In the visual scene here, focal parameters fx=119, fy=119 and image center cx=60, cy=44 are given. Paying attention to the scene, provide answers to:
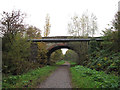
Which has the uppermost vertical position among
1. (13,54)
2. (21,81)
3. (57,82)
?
(13,54)

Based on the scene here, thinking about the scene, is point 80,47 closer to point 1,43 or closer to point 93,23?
point 93,23

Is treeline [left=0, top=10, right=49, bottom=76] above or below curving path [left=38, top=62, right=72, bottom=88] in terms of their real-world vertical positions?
above

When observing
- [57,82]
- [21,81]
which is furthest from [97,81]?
[21,81]

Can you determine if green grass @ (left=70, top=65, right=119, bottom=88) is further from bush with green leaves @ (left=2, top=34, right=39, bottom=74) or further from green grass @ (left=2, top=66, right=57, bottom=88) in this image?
bush with green leaves @ (left=2, top=34, right=39, bottom=74)

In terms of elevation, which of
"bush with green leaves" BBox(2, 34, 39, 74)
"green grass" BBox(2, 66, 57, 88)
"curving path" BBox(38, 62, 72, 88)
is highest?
"bush with green leaves" BBox(2, 34, 39, 74)

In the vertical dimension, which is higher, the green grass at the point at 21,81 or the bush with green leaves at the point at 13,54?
the bush with green leaves at the point at 13,54

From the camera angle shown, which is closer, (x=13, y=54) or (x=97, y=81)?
(x=97, y=81)

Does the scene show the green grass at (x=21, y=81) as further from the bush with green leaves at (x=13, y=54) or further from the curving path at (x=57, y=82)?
the bush with green leaves at (x=13, y=54)

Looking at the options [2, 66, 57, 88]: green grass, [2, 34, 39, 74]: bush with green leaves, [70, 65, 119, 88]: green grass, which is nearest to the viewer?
[70, 65, 119, 88]: green grass

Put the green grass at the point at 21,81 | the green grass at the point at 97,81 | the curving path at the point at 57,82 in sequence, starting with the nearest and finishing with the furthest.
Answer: the green grass at the point at 97,81
the green grass at the point at 21,81
the curving path at the point at 57,82

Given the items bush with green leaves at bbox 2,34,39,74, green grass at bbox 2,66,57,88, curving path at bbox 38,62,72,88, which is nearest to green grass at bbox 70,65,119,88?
curving path at bbox 38,62,72,88

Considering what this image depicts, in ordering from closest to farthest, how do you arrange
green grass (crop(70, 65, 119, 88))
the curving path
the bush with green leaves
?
green grass (crop(70, 65, 119, 88)) < the curving path < the bush with green leaves

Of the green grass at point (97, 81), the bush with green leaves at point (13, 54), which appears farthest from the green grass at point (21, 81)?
the green grass at point (97, 81)

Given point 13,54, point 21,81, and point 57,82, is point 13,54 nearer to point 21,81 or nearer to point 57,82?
point 21,81
